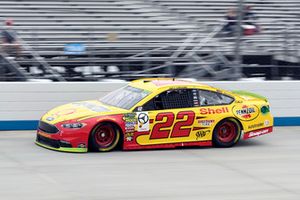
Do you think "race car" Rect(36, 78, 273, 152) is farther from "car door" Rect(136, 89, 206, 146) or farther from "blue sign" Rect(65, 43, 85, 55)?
"blue sign" Rect(65, 43, 85, 55)

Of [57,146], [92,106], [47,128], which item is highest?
[92,106]

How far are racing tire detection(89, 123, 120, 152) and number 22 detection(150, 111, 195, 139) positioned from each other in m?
0.67

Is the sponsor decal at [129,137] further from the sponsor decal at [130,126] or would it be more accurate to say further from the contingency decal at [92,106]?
the contingency decal at [92,106]

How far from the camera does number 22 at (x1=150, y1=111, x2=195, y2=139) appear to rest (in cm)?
1332

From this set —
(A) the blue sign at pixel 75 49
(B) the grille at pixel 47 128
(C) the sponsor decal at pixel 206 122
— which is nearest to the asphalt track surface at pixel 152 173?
(B) the grille at pixel 47 128

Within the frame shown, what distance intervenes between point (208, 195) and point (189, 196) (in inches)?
10.6

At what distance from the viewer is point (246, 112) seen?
14070mm

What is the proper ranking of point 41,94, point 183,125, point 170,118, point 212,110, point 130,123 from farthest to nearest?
point 41,94, point 212,110, point 183,125, point 170,118, point 130,123

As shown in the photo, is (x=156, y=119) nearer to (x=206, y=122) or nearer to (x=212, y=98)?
(x=206, y=122)

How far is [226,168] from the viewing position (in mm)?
11945

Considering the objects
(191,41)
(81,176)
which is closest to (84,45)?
(191,41)

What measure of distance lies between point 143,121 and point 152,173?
2.02 metres

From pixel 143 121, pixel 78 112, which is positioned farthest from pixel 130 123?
pixel 78 112

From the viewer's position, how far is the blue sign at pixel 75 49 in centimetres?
1714
